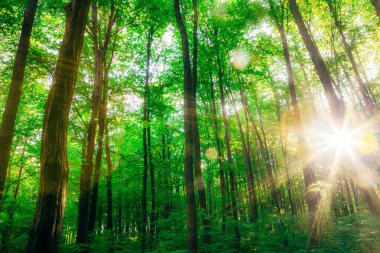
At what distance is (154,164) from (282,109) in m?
17.4

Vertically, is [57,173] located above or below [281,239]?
above

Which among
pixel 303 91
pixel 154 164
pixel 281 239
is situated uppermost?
pixel 303 91

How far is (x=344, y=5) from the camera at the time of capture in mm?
16953

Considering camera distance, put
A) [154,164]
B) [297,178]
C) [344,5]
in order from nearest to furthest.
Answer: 1. [154,164]
2. [344,5]
3. [297,178]

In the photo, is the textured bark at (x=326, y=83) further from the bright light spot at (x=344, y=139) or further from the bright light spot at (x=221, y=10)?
the bright light spot at (x=221, y=10)

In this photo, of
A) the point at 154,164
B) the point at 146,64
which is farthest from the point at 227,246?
the point at 146,64

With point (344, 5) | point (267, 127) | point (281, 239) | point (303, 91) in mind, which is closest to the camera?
point (281, 239)

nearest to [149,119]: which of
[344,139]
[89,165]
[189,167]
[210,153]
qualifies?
[89,165]

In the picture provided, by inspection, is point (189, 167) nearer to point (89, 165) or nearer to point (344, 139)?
point (89, 165)

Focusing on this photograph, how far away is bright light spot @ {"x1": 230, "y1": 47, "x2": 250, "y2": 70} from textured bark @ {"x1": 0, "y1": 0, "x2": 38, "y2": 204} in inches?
485

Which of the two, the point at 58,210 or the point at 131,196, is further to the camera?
the point at 131,196

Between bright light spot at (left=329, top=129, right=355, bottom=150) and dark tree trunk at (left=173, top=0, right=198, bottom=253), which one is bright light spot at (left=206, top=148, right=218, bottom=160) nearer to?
bright light spot at (left=329, top=129, right=355, bottom=150)

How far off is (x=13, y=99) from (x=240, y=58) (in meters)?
13.7

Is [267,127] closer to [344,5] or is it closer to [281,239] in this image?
[344,5]
